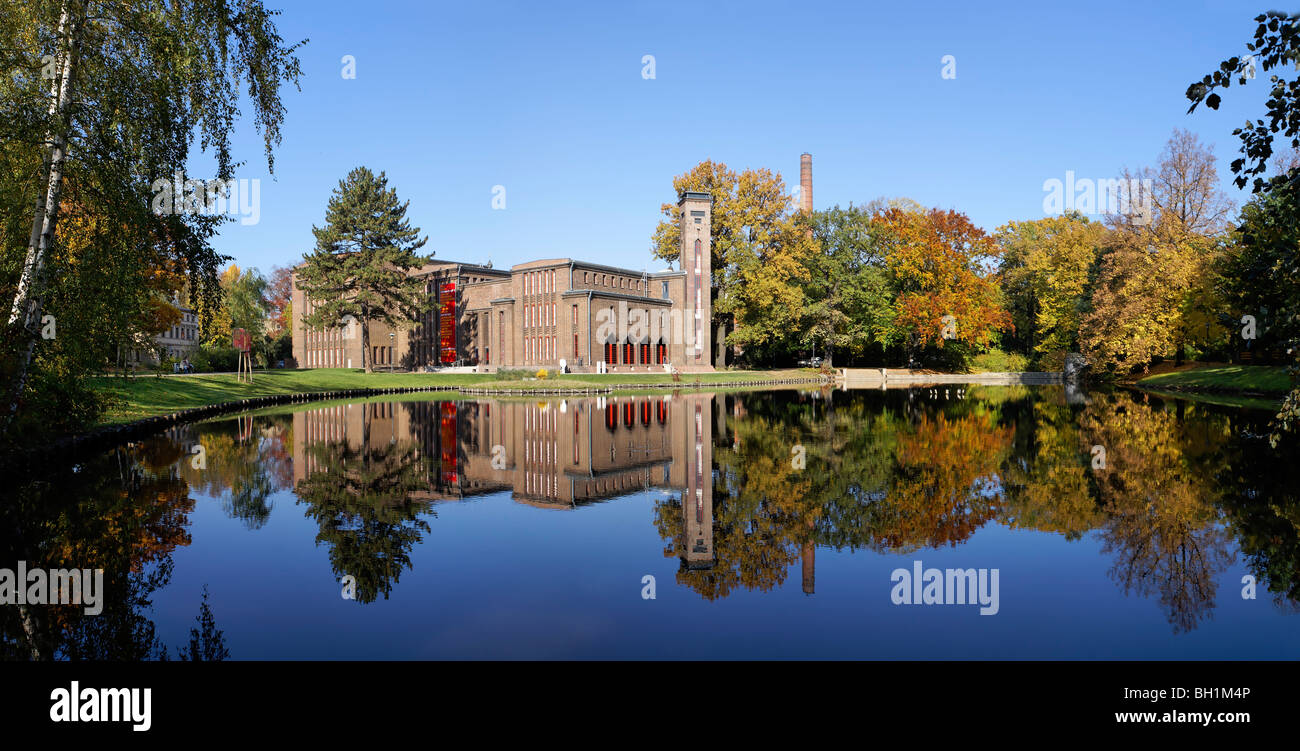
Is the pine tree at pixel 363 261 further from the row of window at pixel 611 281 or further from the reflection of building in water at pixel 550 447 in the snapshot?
the reflection of building in water at pixel 550 447

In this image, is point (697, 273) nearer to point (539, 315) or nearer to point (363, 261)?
point (539, 315)

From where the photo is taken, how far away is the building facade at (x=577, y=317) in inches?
2283

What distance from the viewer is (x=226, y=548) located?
8438 mm

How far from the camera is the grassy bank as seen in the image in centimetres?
2476

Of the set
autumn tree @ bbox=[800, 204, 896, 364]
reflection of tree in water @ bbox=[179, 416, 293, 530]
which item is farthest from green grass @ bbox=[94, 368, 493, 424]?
autumn tree @ bbox=[800, 204, 896, 364]

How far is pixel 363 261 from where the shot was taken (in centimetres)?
5631

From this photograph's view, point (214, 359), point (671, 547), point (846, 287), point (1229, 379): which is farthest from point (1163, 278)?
point (214, 359)

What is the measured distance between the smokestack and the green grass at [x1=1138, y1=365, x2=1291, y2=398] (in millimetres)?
33241

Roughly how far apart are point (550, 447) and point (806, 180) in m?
58.9

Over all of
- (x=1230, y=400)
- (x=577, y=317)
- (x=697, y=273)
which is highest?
(x=697, y=273)

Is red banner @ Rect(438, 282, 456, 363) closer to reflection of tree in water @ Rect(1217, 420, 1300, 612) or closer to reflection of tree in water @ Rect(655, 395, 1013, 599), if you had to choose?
reflection of tree in water @ Rect(655, 395, 1013, 599)

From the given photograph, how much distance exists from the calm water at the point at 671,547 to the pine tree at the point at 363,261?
40.2 meters

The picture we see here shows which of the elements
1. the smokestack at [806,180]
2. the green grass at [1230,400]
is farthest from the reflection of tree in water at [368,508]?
the smokestack at [806,180]
